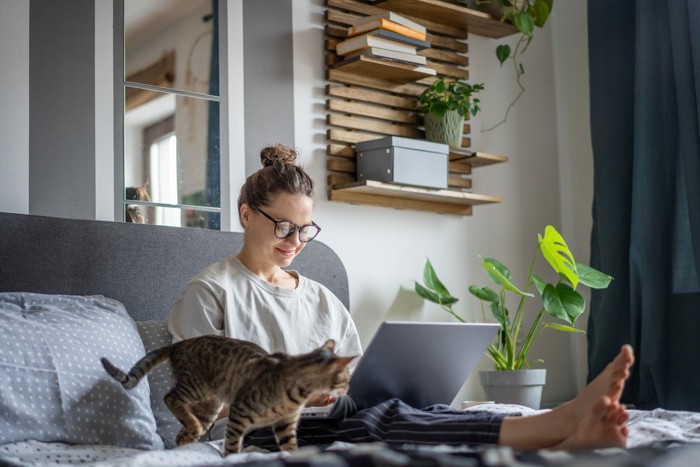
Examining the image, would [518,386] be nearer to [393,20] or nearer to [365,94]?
[365,94]

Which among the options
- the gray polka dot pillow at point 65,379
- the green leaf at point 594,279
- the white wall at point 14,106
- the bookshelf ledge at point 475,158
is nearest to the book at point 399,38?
the bookshelf ledge at point 475,158

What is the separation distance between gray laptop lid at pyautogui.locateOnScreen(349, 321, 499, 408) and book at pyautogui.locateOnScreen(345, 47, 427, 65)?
1514mm

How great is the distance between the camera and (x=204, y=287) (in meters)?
2.30

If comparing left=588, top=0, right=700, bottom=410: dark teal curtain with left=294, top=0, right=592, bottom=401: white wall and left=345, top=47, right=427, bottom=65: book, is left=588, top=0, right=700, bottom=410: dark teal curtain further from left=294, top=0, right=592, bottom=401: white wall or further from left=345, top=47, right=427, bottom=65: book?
left=345, top=47, right=427, bottom=65: book

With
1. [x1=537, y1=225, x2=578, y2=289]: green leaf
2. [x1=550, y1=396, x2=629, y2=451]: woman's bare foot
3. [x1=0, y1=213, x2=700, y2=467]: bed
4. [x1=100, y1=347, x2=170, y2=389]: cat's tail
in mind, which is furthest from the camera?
[x1=537, y1=225, x2=578, y2=289]: green leaf


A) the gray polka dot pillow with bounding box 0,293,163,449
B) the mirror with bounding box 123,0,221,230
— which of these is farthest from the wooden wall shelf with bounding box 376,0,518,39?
the gray polka dot pillow with bounding box 0,293,163,449

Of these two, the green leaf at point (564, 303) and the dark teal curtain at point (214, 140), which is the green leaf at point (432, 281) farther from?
the dark teal curtain at point (214, 140)

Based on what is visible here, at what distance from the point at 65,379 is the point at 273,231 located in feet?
2.31

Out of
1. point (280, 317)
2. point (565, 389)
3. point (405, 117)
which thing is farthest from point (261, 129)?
point (565, 389)

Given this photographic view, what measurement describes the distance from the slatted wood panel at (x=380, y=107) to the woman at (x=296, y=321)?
717mm

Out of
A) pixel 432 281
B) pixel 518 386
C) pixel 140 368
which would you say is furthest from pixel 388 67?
pixel 140 368

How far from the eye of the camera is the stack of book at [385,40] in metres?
3.34

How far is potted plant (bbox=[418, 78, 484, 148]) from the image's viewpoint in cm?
356

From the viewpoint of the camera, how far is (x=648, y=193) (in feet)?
12.0
